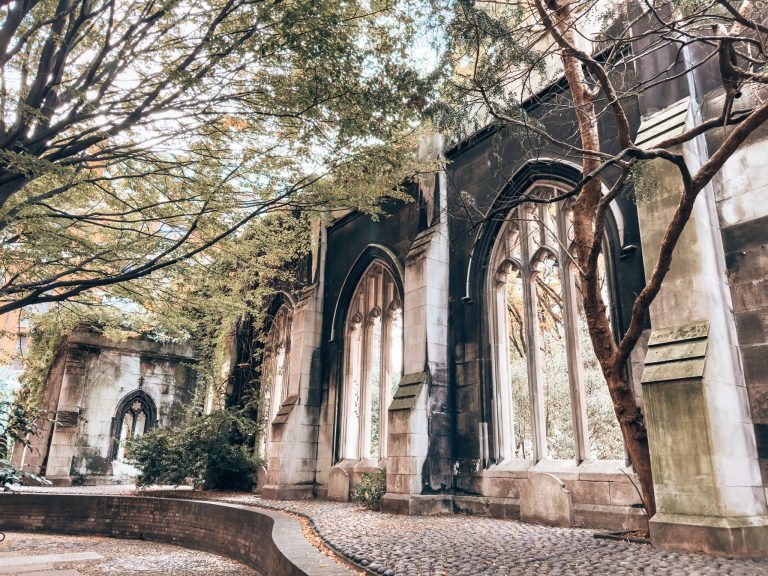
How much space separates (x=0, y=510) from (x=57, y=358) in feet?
24.4

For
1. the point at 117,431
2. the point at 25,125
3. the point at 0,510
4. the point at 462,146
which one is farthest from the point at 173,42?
the point at 117,431

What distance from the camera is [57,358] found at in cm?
1698

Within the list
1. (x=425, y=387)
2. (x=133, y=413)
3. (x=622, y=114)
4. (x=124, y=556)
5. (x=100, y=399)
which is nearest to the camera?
(x=622, y=114)

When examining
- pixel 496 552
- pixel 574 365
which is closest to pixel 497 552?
pixel 496 552

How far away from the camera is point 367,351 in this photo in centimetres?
1152

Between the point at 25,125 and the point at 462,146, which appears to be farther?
the point at 462,146

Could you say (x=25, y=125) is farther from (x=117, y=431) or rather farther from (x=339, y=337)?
(x=117, y=431)

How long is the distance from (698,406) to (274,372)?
451 inches

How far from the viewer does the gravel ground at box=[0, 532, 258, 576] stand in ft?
22.5

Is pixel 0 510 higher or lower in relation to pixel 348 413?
lower

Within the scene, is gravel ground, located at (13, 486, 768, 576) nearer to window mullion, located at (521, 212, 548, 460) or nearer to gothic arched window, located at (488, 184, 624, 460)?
window mullion, located at (521, 212, 548, 460)

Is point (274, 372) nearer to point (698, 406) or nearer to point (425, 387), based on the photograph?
point (425, 387)

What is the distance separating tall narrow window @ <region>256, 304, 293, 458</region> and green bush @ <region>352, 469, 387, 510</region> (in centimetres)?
494

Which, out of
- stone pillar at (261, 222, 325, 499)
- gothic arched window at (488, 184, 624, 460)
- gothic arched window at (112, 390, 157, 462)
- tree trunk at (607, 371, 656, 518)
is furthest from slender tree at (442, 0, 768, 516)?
gothic arched window at (112, 390, 157, 462)
